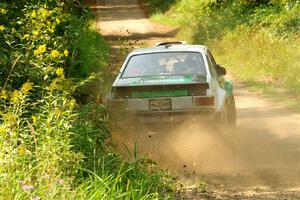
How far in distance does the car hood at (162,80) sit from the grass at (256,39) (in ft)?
14.9

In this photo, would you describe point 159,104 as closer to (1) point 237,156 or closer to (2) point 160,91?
(2) point 160,91

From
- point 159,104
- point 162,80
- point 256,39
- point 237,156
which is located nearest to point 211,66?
point 162,80

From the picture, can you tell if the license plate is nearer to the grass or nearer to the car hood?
the car hood

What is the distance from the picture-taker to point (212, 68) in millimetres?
10297

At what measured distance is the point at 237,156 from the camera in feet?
30.9

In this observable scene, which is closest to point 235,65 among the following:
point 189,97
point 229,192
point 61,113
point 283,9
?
point 283,9

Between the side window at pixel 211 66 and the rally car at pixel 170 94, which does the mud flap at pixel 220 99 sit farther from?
the side window at pixel 211 66

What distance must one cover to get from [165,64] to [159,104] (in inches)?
39.6

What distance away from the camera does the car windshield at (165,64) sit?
9984mm

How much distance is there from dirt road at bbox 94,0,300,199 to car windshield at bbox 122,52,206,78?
99 centimetres

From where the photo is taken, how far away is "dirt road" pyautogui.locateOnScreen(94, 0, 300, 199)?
7.90 metres

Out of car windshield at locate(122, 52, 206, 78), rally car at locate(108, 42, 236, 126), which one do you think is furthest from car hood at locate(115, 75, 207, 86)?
car windshield at locate(122, 52, 206, 78)

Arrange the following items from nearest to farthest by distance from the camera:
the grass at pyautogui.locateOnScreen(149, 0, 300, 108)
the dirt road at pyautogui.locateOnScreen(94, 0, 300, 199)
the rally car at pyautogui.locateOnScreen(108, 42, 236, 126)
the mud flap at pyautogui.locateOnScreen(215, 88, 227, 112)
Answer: the dirt road at pyautogui.locateOnScreen(94, 0, 300, 199) → the rally car at pyautogui.locateOnScreen(108, 42, 236, 126) → the mud flap at pyautogui.locateOnScreen(215, 88, 227, 112) → the grass at pyautogui.locateOnScreen(149, 0, 300, 108)

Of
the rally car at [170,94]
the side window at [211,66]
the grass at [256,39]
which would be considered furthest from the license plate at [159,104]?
the grass at [256,39]
